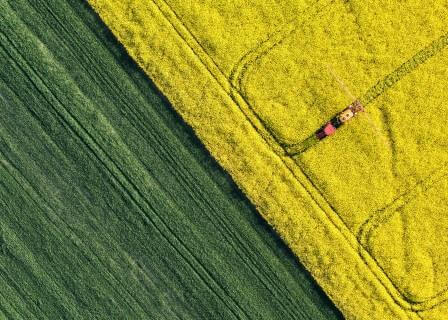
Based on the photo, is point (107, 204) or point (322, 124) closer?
point (322, 124)

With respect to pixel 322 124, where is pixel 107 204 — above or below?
above

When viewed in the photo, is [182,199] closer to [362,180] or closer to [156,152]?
[156,152]

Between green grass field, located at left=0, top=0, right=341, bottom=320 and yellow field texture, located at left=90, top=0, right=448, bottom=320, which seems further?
green grass field, located at left=0, top=0, right=341, bottom=320

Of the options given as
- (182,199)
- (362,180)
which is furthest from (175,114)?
(362,180)
